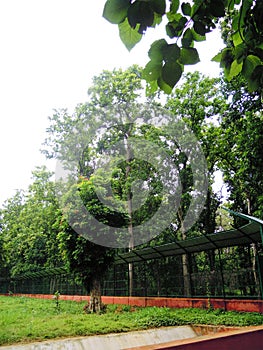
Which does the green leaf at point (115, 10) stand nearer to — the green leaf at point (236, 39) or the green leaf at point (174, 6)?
the green leaf at point (174, 6)

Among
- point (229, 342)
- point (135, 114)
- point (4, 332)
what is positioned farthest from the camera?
point (135, 114)

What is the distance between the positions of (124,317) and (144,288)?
4205 millimetres

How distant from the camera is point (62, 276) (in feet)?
72.1

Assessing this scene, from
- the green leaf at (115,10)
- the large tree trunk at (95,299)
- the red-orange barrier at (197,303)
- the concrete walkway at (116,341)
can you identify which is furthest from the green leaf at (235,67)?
the large tree trunk at (95,299)

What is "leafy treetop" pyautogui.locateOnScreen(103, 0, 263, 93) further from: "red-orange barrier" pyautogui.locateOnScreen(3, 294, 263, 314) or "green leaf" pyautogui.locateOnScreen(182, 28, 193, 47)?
"red-orange barrier" pyautogui.locateOnScreen(3, 294, 263, 314)

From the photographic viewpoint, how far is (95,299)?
11.3 meters

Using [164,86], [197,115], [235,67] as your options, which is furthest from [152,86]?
[197,115]

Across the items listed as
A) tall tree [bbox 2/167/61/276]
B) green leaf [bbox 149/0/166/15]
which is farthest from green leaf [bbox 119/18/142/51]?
tall tree [bbox 2/167/61/276]

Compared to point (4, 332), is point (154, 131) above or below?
above

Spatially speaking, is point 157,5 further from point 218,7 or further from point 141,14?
point 218,7

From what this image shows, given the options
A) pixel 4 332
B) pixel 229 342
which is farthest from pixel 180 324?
pixel 229 342

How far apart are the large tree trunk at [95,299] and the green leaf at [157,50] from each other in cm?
1125

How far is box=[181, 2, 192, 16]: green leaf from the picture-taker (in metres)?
1.15

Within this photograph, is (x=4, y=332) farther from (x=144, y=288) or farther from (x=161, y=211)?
(x=161, y=211)
